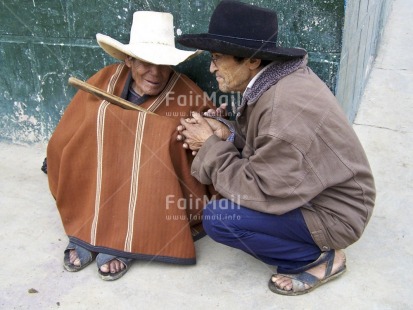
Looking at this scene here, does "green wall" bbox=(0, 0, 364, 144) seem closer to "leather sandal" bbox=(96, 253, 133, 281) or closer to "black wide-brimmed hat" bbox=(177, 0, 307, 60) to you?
"black wide-brimmed hat" bbox=(177, 0, 307, 60)

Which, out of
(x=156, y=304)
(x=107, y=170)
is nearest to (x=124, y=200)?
(x=107, y=170)

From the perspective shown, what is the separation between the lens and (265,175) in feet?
7.24

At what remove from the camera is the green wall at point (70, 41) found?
2926 millimetres

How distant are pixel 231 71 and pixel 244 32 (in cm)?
21

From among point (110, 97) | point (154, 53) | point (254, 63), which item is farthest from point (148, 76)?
point (254, 63)

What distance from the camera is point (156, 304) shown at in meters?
2.46

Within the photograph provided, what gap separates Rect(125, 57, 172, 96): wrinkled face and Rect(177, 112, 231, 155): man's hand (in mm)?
298

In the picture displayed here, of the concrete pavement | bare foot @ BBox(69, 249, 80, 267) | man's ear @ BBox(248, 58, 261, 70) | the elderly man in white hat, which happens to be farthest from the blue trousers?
bare foot @ BBox(69, 249, 80, 267)

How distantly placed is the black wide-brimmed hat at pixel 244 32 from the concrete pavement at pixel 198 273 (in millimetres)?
1119

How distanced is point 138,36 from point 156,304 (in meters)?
1.46

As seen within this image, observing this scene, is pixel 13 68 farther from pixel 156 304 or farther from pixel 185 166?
pixel 156 304

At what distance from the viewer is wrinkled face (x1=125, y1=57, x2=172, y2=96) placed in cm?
286

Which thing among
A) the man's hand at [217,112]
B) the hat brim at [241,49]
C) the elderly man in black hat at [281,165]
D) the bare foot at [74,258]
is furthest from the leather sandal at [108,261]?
the hat brim at [241,49]

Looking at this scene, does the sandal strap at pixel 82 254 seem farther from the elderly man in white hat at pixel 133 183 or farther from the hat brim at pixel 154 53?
the hat brim at pixel 154 53
